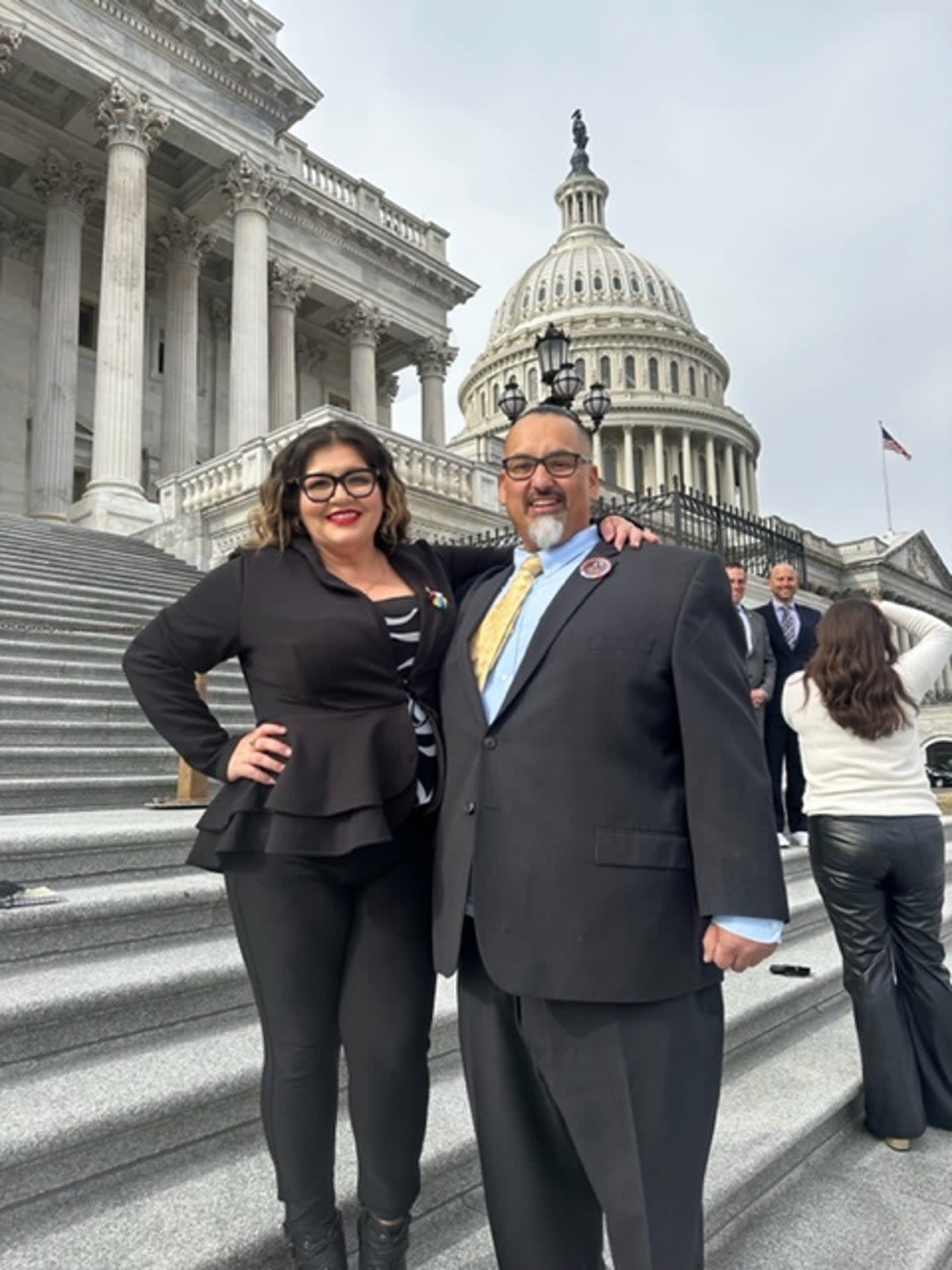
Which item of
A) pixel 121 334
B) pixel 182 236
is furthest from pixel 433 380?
pixel 121 334

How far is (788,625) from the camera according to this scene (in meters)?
7.44

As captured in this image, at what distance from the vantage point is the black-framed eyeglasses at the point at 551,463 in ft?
6.91

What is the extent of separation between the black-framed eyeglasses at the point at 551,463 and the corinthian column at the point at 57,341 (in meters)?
17.5

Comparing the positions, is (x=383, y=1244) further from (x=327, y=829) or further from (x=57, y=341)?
(x=57, y=341)

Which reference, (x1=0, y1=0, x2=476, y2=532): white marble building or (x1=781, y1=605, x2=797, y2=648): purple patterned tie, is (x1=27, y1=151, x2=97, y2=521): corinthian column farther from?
(x1=781, y1=605, x2=797, y2=648): purple patterned tie

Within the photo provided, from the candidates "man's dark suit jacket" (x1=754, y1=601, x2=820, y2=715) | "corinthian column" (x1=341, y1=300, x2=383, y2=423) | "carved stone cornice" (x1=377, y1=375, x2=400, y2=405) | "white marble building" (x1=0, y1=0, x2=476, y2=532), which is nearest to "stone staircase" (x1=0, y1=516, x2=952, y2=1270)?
"man's dark suit jacket" (x1=754, y1=601, x2=820, y2=715)

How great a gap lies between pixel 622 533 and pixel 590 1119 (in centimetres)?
131

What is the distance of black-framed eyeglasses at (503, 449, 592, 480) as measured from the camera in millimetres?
2105

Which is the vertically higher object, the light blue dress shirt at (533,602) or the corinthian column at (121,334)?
the corinthian column at (121,334)

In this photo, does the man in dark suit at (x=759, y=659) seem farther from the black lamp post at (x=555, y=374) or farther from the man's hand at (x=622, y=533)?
the man's hand at (x=622, y=533)

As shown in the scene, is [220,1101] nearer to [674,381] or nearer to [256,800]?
[256,800]

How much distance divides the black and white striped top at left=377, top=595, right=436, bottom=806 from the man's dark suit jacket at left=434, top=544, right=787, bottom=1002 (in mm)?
204

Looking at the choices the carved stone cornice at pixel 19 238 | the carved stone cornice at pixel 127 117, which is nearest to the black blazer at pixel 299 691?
the carved stone cornice at pixel 127 117

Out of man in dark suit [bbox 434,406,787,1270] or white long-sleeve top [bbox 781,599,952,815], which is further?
white long-sleeve top [bbox 781,599,952,815]
